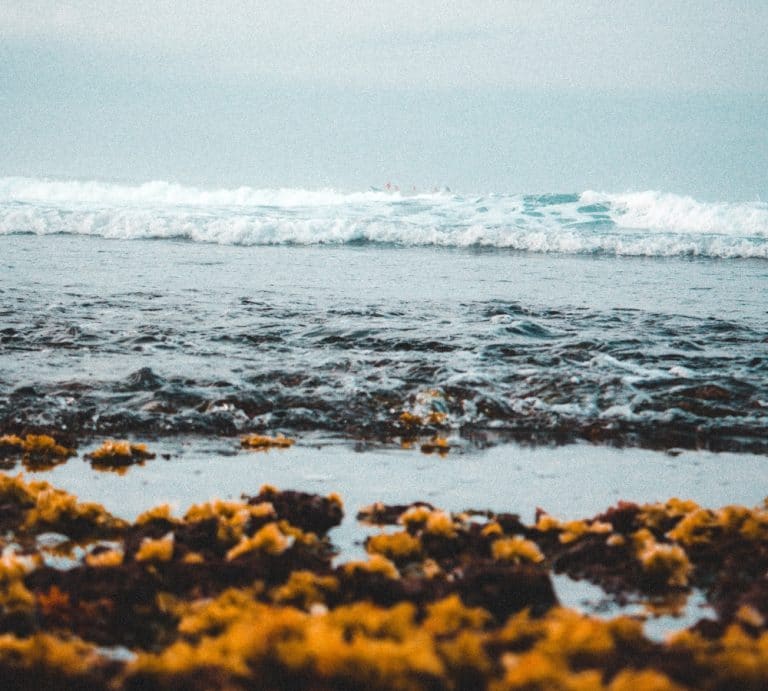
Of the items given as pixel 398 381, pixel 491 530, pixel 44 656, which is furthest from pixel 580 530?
pixel 398 381

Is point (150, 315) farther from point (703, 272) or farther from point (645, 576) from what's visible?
point (703, 272)

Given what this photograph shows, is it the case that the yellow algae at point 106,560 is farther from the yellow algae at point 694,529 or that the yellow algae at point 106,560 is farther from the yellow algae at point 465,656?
the yellow algae at point 694,529

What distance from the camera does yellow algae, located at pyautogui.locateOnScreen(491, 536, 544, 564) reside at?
366cm

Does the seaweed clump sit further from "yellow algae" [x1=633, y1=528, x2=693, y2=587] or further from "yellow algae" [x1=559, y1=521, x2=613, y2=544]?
"yellow algae" [x1=633, y1=528, x2=693, y2=587]

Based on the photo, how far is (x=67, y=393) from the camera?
7230mm

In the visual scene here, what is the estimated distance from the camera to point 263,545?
3635mm

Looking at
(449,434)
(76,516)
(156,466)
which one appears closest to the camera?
(76,516)

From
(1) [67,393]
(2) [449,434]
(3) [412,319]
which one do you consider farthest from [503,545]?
(3) [412,319]

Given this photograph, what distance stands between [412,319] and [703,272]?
14287 mm

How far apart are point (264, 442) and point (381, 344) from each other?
13.9 ft

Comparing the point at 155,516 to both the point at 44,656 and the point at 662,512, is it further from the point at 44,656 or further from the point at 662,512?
the point at 662,512

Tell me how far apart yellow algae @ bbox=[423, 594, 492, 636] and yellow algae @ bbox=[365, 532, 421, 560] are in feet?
2.50

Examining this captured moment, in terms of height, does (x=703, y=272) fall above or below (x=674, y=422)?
above

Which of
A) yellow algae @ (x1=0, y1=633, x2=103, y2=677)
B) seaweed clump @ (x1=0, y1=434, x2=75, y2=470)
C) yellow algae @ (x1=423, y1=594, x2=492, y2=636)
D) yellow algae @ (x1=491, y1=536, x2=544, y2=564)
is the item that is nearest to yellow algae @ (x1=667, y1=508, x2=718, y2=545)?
yellow algae @ (x1=491, y1=536, x2=544, y2=564)
